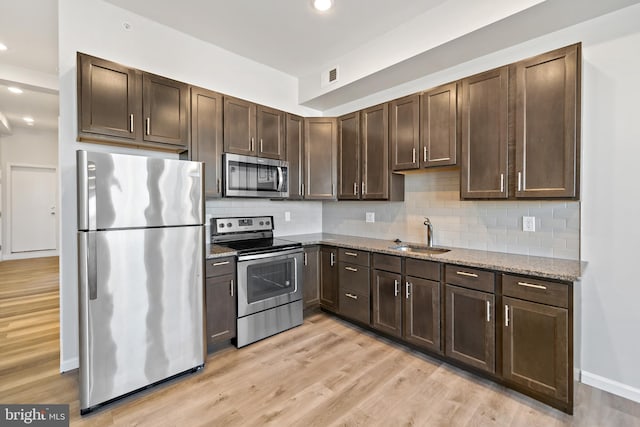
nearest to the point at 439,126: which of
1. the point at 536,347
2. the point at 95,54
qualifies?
the point at 536,347

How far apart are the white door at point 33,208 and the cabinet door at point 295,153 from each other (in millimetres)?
7029

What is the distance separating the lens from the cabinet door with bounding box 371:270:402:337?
2738 millimetres

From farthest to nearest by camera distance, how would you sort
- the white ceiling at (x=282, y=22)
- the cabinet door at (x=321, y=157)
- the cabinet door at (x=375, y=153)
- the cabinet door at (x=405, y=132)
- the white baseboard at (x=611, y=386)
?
the cabinet door at (x=321, y=157)
the cabinet door at (x=375, y=153)
the cabinet door at (x=405, y=132)
the white ceiling at (x=282, y=22)
the white baseboard at (x=611, y=386)

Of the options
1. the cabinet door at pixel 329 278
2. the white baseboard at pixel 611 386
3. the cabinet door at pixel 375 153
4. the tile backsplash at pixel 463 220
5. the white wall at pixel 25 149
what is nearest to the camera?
the white baseboard at pixel 611 386

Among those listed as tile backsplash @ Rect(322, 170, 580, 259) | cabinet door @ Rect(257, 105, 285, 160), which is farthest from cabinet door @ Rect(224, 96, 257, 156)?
tile backsplash @ Rect(322, 170, 580, 259)

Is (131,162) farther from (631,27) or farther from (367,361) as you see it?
(631,27)

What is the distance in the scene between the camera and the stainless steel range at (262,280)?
2.78 meters

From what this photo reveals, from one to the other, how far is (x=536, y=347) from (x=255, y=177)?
9.25ft

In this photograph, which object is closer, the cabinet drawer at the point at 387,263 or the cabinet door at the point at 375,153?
the cabinet drawer at the point at 387,263

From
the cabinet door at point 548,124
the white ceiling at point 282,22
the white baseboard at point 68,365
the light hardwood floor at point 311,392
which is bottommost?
the light hardwood floor at point 311,392

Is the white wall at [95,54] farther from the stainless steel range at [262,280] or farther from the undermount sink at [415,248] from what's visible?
the undermount sink at [415,248]

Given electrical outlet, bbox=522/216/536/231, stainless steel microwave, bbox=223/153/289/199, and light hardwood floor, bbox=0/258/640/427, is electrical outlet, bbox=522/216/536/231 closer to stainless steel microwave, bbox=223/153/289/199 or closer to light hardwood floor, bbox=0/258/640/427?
light hardwood floor, bbox=0/258/640/427

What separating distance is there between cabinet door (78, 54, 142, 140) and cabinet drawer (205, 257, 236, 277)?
125 cm

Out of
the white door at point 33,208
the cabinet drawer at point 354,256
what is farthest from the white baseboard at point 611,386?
the white door at point 33,208
